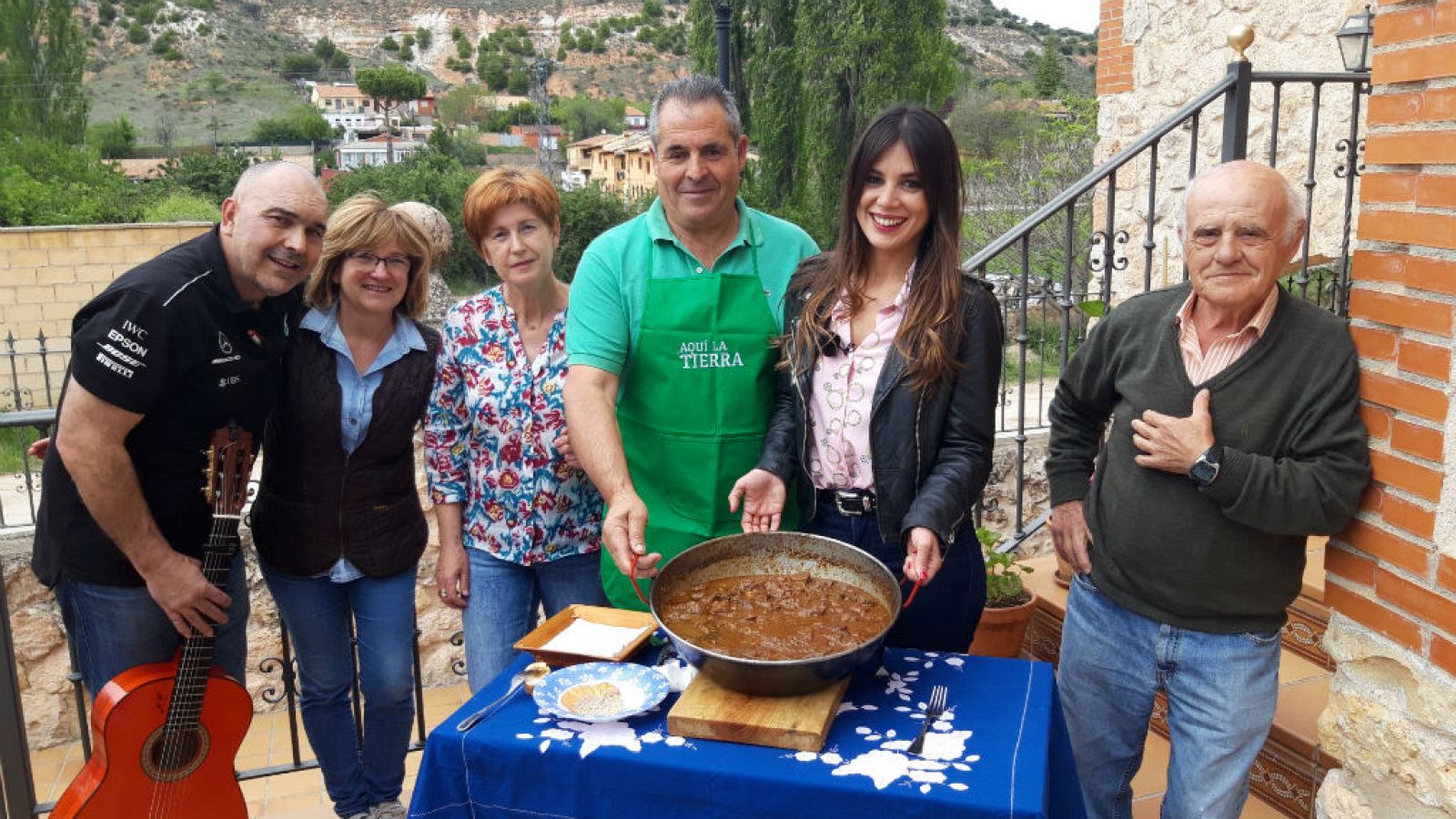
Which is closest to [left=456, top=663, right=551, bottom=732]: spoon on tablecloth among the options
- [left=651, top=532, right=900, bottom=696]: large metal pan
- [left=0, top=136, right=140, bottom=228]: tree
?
[left=651, top=532, right=900, bottom=696]: large metal pan

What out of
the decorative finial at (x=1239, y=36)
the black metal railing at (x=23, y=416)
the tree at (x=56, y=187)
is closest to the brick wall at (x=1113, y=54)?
the decorative finial at (x=1239, y=36)

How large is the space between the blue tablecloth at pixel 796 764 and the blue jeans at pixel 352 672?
37.9 inches

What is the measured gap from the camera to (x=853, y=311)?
74.8 inches

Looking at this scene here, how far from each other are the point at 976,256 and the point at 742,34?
64.0 feet

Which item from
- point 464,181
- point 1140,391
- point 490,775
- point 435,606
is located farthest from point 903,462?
point 464,181

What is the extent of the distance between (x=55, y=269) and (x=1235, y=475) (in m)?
20.8

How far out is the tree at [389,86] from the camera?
49.6 metres

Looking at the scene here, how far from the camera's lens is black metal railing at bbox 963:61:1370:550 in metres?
3.03

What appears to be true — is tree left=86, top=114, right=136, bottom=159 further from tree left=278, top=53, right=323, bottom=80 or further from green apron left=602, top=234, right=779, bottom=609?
green apron left=602, top=234, right=779, bottom=609

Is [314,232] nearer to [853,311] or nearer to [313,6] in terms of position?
[853,311]

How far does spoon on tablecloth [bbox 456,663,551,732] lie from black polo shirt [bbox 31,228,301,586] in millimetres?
939

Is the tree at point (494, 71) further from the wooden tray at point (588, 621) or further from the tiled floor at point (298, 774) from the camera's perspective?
the wooden tray at point (588, 621)

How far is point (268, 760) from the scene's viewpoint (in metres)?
6.15

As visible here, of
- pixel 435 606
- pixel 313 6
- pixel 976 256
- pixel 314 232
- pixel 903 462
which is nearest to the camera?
pixel 903 462
